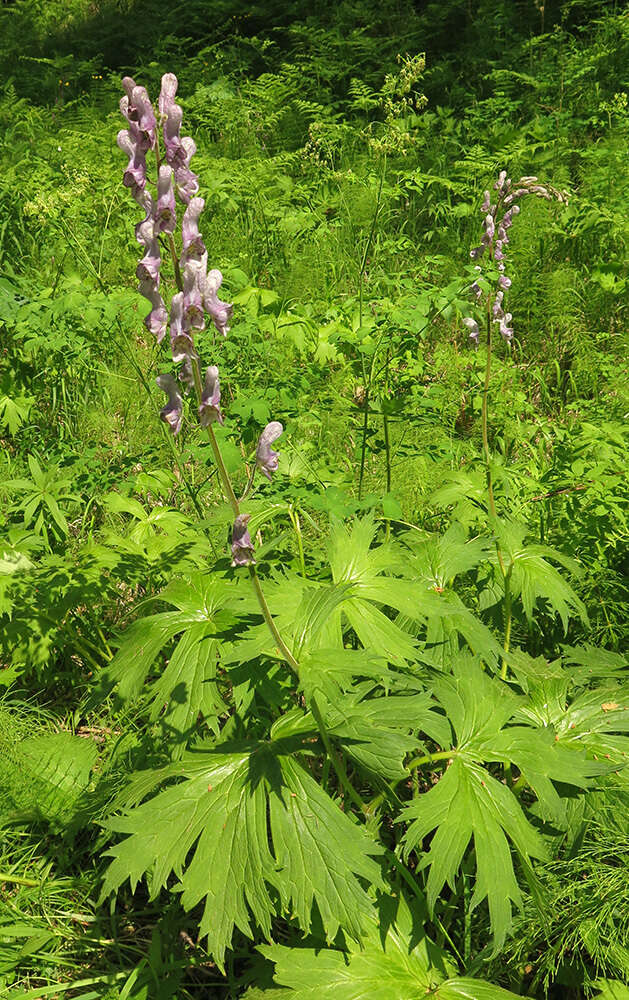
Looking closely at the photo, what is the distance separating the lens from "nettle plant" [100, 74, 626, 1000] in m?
1.80

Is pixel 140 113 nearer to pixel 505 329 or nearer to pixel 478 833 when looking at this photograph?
pixel 478 833

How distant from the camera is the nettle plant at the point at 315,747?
1.80 m

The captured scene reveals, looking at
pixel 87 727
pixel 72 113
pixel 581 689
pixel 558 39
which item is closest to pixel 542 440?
pixel 581 689

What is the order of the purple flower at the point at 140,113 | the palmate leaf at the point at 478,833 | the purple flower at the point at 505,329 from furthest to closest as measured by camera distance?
the purple flower at the point at 505,329 < the palmate leaf at the point at 478,833 < the purple flower at the point at 140,113

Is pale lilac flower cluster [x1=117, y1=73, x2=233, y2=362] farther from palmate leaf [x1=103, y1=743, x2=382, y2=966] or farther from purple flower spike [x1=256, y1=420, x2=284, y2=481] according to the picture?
palmate leaf [x1=103, y1=743, x2=382, y2=966]

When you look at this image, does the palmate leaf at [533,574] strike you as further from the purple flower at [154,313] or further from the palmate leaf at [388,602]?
the purple flower at [154,313]

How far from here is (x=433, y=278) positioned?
5.95 m

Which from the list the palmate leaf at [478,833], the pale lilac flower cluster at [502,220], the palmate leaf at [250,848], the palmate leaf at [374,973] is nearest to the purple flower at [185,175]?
the palmate leaf at [250,848]

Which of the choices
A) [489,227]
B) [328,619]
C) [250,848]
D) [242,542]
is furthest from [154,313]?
[489,227]

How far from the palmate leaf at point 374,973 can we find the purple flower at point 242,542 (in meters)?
1.08

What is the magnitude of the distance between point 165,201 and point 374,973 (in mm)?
2057

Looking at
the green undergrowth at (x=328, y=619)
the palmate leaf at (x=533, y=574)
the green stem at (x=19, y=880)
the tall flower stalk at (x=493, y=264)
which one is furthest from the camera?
the tall flower stalk at (x=493, y=264)

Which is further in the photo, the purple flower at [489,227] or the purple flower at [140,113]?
the purple flower at [489,227]

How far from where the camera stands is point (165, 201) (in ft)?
5.51
